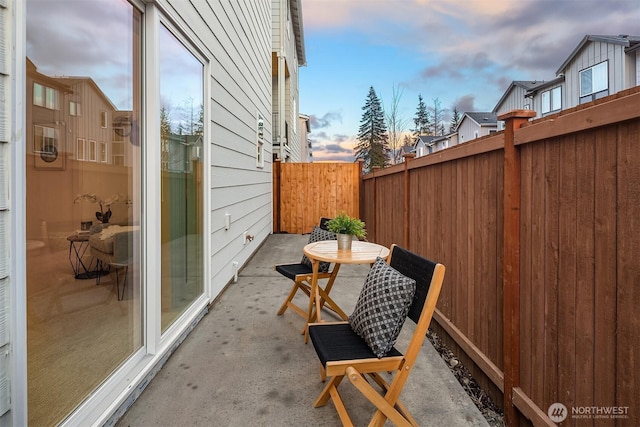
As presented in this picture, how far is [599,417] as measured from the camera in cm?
121

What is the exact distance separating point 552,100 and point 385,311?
1871cm

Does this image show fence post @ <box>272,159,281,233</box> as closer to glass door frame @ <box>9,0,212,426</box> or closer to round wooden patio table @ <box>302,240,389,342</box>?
glass door frame @ <box>9,0,212,426</box>

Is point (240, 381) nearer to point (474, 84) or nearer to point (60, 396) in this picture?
point (60, 396)

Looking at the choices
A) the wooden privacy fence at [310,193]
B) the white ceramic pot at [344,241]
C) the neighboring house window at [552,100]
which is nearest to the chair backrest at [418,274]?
the white ceramic pot at [344,241]

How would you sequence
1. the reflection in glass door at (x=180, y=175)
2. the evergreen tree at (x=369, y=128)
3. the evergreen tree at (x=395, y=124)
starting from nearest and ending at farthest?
the reflection in glass door at (x=180, y=175), the evergreen tree at (x=395, y=124), the evergreen tree at (x=369, y=128)

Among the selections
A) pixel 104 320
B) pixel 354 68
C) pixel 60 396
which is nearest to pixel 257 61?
pixel 104 320

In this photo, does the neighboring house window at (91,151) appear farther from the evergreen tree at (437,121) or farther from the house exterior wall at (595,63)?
the evergreen tree at (437,121)

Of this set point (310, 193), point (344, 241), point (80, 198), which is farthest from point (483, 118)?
point (80, 198)

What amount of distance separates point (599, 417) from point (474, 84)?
20652mm

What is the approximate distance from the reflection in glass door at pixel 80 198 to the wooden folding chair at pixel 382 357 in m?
1.12

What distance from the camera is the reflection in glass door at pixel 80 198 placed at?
1.40 metres

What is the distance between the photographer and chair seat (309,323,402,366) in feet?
5.42

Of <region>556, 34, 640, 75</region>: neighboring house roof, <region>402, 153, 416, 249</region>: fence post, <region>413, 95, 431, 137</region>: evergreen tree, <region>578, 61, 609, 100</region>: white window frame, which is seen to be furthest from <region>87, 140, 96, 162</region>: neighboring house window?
<region>413, 95, 431, 137</region>: evergreen tree

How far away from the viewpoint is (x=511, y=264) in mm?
1749
